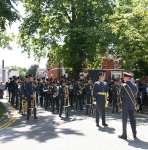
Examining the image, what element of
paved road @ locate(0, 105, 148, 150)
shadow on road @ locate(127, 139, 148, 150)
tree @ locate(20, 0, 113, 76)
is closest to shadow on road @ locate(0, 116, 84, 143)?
paved road @ locate(0, 105, 148, 150)

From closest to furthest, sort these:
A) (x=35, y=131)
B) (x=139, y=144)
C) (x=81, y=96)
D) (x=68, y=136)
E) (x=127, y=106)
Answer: (x=139, y=144) → (x=127, y=106) → (x=68, y=136) → (x=35, y=131) → (x=81, y=96)

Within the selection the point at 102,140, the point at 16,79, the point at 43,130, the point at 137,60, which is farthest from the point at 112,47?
the point at 102,140

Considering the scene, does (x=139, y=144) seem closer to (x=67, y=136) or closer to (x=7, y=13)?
(x=67, y=136)

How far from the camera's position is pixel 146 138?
14.7m

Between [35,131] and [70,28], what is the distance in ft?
77.6

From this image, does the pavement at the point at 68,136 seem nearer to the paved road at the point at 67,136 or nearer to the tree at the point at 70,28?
the paved road at the point at 67,136

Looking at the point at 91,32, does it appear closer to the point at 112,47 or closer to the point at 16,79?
the point at 112,47

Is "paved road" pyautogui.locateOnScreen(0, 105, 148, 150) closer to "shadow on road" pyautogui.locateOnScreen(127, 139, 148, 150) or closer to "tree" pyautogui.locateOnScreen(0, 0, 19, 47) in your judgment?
"shadow on road" pyautogui.locateOnScreen(127, 139, 148, 150)

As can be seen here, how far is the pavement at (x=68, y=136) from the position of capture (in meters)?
13.2

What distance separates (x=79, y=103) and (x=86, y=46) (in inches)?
527

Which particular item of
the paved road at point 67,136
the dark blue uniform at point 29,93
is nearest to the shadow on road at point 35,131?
the paved road at point 67,136

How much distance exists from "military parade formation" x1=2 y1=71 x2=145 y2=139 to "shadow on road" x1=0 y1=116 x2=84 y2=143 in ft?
5.05

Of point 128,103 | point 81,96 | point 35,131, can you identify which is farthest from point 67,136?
point 81,96

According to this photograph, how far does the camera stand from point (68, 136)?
15.1m
